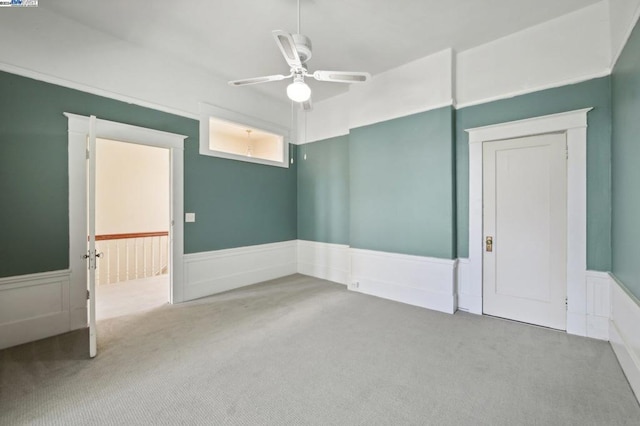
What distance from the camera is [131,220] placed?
577cm

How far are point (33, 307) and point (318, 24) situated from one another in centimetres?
421

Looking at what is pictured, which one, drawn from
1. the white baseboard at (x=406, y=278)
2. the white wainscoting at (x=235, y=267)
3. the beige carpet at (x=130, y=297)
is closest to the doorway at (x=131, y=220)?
the beige carpet at (x=130, y=297)

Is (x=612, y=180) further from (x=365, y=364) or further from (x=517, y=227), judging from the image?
(x=365, y=364)

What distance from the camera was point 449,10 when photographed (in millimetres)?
2736

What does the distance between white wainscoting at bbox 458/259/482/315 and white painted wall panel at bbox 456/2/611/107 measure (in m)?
2.14

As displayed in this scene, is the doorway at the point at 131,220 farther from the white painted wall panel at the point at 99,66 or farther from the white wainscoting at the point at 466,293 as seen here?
the white wainscoting at the point at 466,293

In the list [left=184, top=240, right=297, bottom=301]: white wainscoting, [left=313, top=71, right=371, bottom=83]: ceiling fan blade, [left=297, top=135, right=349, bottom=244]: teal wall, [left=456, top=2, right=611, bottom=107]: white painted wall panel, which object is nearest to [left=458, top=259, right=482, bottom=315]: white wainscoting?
[left=297, top=135, right=349, bottom=244]: teal wall

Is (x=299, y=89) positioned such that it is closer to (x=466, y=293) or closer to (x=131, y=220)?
(x=466, y=293)

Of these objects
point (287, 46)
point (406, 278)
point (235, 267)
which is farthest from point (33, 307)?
point (406, 278)

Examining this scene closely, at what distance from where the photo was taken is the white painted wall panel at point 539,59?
2699 millimetres

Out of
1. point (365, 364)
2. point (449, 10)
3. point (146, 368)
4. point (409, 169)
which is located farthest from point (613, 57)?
point (146, 368)

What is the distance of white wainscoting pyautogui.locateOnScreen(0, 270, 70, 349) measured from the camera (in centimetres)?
258

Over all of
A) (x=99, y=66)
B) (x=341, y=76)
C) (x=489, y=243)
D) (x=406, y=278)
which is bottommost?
(x=406, y=278)

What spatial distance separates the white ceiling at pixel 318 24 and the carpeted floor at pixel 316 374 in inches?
131
